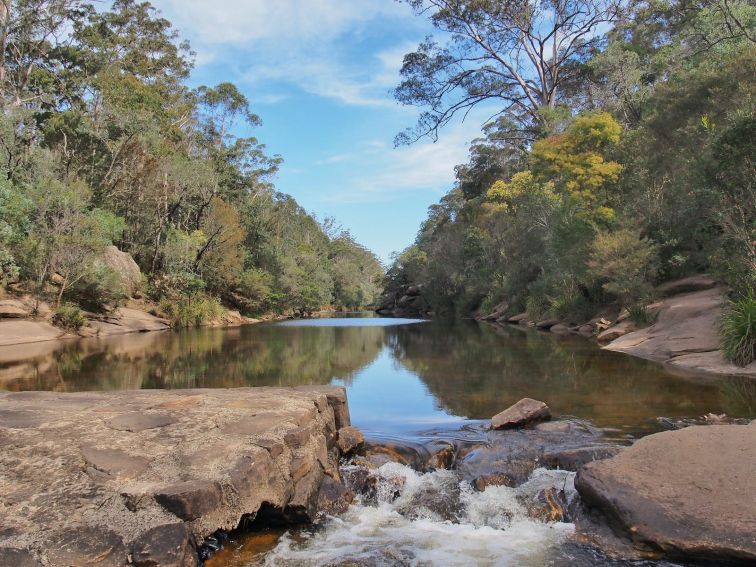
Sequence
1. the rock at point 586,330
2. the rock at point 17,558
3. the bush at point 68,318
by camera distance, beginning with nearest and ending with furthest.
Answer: the rock at point 17,558 < the bush at point 68,318 < the rock at point 586,330

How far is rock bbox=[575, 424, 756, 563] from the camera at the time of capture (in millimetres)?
3900

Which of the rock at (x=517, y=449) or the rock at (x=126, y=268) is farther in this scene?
the rock at (x=126, y=268)

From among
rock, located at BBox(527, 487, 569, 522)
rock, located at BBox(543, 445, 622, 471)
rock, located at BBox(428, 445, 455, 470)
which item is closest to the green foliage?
rock, located at BBox(543, 445, 622, 471)

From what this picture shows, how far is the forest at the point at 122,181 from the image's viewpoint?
23.1 metres

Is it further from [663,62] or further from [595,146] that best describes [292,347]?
[663,62]

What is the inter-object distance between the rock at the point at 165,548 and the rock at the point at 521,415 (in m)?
4.84

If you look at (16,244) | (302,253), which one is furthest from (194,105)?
(16,244)

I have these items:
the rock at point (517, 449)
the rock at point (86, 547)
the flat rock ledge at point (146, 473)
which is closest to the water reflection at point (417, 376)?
the rock at point (517, 449)

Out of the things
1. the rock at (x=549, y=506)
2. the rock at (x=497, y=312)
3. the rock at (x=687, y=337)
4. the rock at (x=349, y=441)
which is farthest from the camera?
the rock at (x=497, y=312)

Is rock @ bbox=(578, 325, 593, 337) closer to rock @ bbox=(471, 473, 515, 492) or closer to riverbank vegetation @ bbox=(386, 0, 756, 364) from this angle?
riverbank vegetation @ bbox=(386, 0, 756, 364)

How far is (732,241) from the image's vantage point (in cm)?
1417

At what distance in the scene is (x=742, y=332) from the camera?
1173cm

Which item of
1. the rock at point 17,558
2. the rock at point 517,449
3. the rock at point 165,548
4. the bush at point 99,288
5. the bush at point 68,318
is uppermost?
the bush at point 99,288

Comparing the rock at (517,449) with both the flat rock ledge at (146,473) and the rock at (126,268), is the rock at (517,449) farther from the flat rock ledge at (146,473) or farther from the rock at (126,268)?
the rock at (126,268)
